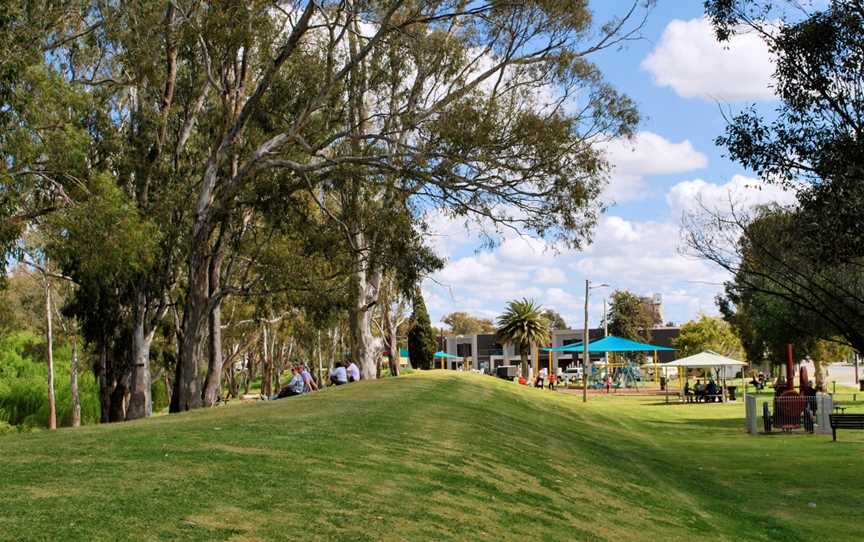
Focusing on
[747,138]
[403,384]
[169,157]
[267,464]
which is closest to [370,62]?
[169,157]

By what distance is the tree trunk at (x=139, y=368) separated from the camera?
2733 centimetres

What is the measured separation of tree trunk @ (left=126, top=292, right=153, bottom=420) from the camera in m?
27.3

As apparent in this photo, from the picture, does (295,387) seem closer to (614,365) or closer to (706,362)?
(706,362)

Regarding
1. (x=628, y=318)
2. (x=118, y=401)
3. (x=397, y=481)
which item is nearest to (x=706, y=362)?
(x=118, y=401)

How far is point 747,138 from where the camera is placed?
18094 mm

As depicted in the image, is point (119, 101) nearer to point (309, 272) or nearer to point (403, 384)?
point (309, 272)

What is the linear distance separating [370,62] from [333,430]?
728 inches

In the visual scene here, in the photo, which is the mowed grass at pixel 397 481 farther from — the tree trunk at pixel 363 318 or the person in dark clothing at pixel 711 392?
the person in dark clothing at pixel 711 392

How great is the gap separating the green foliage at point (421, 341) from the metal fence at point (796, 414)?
40.7 metres

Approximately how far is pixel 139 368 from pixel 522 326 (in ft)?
149

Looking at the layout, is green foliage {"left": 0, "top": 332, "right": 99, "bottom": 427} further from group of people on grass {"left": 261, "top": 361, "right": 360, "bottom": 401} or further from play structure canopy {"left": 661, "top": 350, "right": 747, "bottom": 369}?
play structure canopy {"left": 661, "top": 350, "right": 747, "bottom": 369}

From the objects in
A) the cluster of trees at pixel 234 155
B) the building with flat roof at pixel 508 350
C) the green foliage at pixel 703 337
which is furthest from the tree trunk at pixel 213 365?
the building with flat roof at pixel 508 350

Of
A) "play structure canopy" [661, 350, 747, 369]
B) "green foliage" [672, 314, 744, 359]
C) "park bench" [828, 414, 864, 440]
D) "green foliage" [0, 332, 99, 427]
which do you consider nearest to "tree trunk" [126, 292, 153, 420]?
"green foliage" [0, 332, 99, 427]

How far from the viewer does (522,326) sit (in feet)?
232
